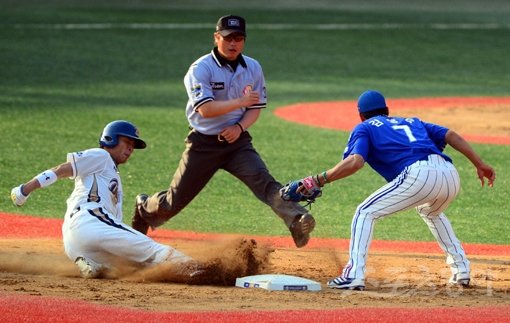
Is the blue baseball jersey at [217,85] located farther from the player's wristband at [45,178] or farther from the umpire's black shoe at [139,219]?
the player's wristband at [45,178]

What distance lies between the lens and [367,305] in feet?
24.8

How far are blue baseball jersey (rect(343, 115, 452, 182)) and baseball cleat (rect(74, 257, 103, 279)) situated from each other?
2007mm

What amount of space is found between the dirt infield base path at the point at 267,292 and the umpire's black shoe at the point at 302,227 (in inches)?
11.7

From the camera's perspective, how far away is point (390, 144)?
26.8ft

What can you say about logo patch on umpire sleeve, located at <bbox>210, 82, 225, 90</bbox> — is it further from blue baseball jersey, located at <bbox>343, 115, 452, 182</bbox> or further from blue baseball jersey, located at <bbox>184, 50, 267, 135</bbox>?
blue baseball jersey, located at <bbox>343, 115, 452, 182</bbox>

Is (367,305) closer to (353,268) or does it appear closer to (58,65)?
(353,268)

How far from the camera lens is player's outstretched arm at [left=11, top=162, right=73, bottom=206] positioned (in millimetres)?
8125

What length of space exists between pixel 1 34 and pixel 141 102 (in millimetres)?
7236

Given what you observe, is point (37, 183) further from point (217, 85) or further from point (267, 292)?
point (267, 292)

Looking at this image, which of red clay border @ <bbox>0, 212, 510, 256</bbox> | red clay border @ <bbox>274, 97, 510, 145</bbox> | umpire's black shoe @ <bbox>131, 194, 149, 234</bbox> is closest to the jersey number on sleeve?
red clay border @ <bbox>0, 212, 510, 256</bbox>

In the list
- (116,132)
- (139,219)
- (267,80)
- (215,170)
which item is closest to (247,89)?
(215,170)

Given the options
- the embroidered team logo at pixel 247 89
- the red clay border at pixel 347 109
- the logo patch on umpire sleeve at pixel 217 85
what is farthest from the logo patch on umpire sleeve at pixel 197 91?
the red clay border at pixel 347 109

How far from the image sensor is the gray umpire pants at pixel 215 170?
8.98m

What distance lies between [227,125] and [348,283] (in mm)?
1842
